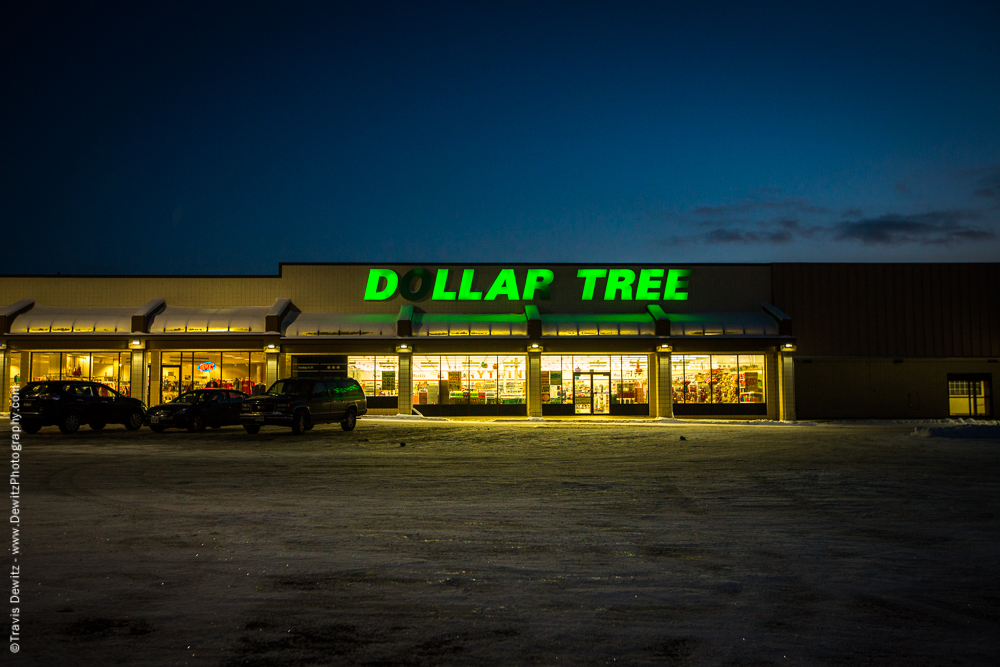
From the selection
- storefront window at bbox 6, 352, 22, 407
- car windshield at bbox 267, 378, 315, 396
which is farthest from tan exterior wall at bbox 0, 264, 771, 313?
car windshield at bbox 267, 378, 315, 396

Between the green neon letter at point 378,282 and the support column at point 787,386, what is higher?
the green neon letter at point 378,282

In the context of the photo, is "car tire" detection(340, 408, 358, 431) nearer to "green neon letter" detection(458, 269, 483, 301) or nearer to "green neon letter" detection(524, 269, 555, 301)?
"green neon letter" detection(458, 269, 483, 301)

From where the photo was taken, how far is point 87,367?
3269 centimetres

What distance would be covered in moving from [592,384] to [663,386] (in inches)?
121

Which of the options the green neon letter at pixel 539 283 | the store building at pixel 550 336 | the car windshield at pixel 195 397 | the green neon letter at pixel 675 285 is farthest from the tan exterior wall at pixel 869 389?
the car windshield at pixel 195 397

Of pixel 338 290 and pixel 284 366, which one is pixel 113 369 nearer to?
pixel 284 366

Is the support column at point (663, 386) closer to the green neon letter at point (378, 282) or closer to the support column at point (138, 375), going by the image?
the green neon letter at point (378, 282)

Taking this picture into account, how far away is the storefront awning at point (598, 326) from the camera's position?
107ft

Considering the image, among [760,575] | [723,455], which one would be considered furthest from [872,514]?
[723,455]

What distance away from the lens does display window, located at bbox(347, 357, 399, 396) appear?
107 feet

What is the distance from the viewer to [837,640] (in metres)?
4.77

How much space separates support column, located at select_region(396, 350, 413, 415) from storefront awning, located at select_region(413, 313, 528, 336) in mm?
1165

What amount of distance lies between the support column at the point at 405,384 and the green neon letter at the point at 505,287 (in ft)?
16.3

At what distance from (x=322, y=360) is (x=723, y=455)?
21230 millimetres
